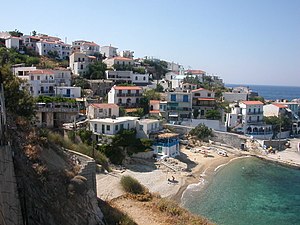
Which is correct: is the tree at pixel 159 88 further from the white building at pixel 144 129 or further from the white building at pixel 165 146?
the white building at pixel 144 129

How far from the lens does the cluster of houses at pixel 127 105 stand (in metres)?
40.0

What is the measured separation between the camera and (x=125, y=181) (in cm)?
2631

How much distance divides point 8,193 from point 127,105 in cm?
4290

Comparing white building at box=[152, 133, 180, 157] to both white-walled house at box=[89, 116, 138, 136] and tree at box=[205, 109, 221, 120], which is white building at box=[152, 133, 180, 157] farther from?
tree at box=[205, 109, 221, 120]

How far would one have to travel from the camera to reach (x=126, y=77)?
69000mm

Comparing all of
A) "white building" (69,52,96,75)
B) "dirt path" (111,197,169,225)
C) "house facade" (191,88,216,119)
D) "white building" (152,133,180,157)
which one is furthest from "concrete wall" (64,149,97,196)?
"white building" (69,52,96,75)

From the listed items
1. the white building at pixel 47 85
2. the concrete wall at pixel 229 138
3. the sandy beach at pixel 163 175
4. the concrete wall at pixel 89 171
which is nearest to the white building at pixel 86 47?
the white building at pixel 47 85

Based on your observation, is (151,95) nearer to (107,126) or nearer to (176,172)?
(107,126)

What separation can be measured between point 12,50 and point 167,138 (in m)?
42.0

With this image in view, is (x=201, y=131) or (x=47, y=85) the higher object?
(x=47, y=85)

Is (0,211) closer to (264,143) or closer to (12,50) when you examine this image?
(264,143)

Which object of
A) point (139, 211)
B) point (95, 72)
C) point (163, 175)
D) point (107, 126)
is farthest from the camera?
point (95, 72)

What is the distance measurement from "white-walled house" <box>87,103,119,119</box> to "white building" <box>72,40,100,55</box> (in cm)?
4153

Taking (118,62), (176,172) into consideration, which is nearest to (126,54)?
(118,62)
